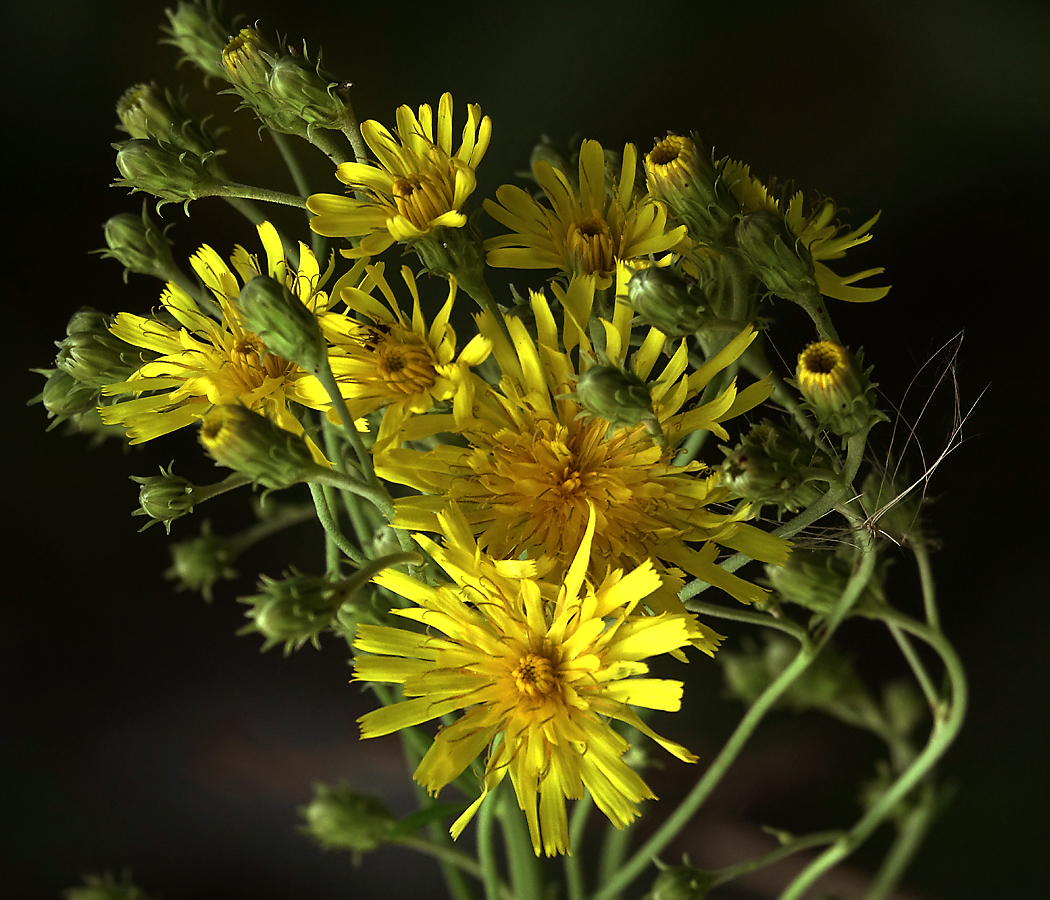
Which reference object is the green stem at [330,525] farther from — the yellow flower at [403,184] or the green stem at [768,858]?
the green stem at [768,858]

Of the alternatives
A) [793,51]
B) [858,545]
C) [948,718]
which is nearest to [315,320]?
[858,545]

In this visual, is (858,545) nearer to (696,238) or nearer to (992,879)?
(696,238)

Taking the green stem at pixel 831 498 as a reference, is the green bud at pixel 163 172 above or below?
above

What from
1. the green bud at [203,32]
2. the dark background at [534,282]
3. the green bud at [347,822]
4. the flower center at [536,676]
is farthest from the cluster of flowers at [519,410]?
the dark background at [534,282]

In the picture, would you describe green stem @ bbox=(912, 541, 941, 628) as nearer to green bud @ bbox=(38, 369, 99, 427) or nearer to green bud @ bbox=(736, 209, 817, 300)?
green bud @ bbox=(736, 209, 817, 300)

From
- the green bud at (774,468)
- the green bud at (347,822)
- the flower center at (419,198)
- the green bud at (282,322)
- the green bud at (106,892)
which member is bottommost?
the green bud at (106,892)

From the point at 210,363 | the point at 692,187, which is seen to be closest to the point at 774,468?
the point at 692,187
